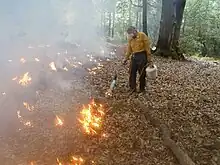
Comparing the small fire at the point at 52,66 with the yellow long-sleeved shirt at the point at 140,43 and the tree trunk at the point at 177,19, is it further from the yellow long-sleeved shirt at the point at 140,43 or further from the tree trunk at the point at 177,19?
the tree trunk at the point at 177,19

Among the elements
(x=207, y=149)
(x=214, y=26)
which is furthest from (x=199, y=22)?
(x=207, y=149)

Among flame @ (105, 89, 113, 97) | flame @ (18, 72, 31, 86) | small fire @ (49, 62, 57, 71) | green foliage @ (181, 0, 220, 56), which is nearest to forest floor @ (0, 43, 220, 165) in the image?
flame @ (105, 89, 113, 97)

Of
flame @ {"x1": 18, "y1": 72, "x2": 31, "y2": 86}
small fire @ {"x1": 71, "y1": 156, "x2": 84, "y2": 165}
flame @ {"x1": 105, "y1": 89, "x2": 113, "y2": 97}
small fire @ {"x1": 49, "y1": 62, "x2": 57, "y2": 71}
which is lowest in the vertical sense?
flame @ {"x1": 105, "y1": 89, "x2": 113, "y2": 97}

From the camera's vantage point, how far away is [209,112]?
8.60m

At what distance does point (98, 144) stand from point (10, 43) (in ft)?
24.8

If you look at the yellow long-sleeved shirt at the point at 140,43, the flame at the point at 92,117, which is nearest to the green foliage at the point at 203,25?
the yellow long-sleeved shirt at the point at 140,43

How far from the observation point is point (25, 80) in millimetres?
9781

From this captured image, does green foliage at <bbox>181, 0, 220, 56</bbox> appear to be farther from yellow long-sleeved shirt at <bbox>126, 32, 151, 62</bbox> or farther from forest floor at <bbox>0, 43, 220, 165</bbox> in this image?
yellow long-sleeved shirt at <bbox>126, 32, 151, 62</bbox>

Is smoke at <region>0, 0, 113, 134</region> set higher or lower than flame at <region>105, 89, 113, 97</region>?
higher

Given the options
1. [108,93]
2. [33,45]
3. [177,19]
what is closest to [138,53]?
[108,93]

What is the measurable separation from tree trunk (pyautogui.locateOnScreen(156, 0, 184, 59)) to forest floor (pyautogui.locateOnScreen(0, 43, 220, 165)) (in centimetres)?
542

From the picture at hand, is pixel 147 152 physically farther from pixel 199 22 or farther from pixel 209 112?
pixel 199 22

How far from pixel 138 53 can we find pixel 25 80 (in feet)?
10.4

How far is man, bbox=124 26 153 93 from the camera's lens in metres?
9.25
